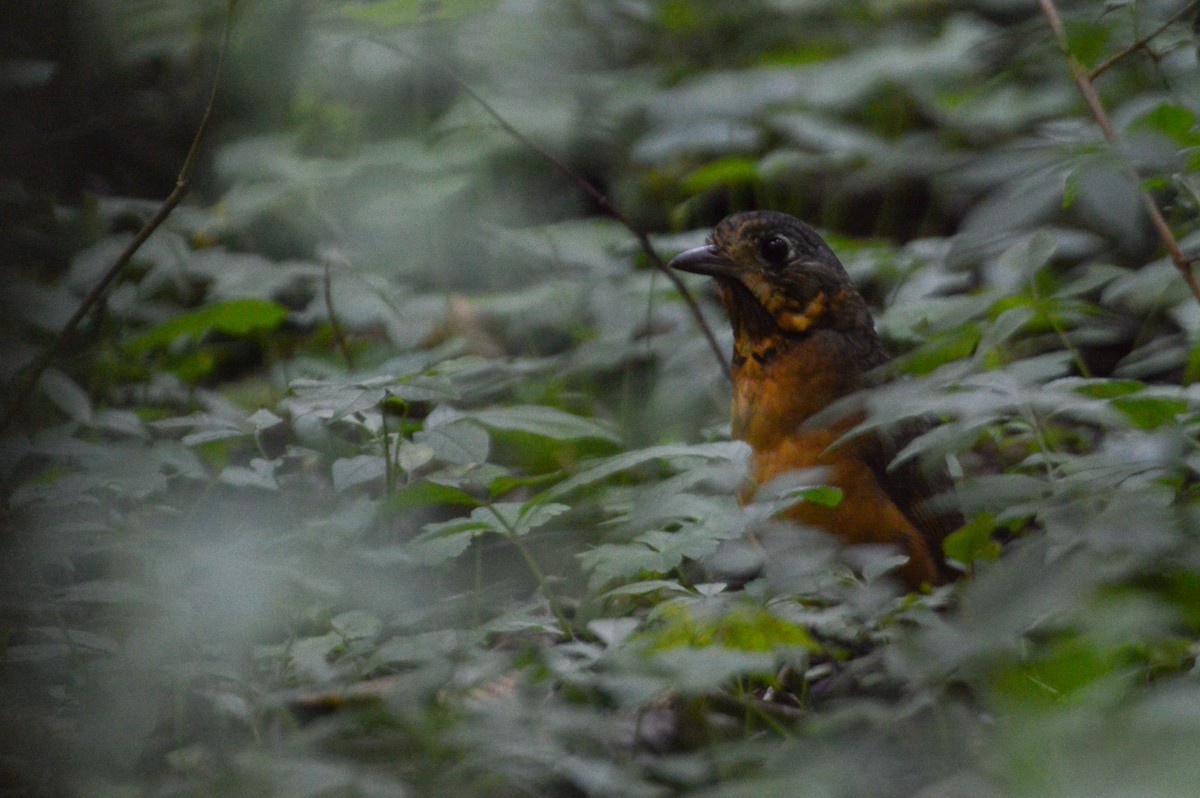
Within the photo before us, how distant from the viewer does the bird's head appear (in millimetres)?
4062

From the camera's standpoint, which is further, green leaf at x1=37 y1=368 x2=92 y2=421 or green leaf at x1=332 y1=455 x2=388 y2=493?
green leaf at x1=37 y1=368 x2=92 y2=421

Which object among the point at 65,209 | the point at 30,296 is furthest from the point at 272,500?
the point at 65,209

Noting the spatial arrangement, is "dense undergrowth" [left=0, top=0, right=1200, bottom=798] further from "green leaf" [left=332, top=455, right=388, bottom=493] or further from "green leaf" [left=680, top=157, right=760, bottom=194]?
"green leaf" [left=680, top=157, right=760, bottom=194]

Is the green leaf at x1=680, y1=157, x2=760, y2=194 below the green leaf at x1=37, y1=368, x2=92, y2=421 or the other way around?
the other way around

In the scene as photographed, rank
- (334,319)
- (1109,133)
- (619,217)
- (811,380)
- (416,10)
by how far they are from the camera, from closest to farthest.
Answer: (1109,133) → (811,380) → (416,10) → (619,217) → (334,319)

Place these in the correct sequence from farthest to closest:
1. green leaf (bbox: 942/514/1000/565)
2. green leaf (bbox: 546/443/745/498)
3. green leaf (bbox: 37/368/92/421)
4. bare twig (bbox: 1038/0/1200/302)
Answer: green leaf (bbox: 37/368/92/421) → bare twig (bbox: 1038/0/1200/302) → green leaf (bbox: 546/443/745/498) → green leaf (bbox: 942/514/1000/565)

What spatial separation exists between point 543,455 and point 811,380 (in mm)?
1041

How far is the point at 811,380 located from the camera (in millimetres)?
3850

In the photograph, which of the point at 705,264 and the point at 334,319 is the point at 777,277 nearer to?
the point at 705,264

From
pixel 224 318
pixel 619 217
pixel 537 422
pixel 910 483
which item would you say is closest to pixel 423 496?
pixel 537 422

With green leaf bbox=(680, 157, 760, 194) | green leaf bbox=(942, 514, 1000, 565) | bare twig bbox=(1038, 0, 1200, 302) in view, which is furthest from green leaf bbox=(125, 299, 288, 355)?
green leaf bbox=(942, 514, 1000, 565)

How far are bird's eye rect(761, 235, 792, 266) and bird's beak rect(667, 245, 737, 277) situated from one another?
0.39 ft

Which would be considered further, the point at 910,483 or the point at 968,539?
the point at 910,483

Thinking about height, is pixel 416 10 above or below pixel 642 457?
above
